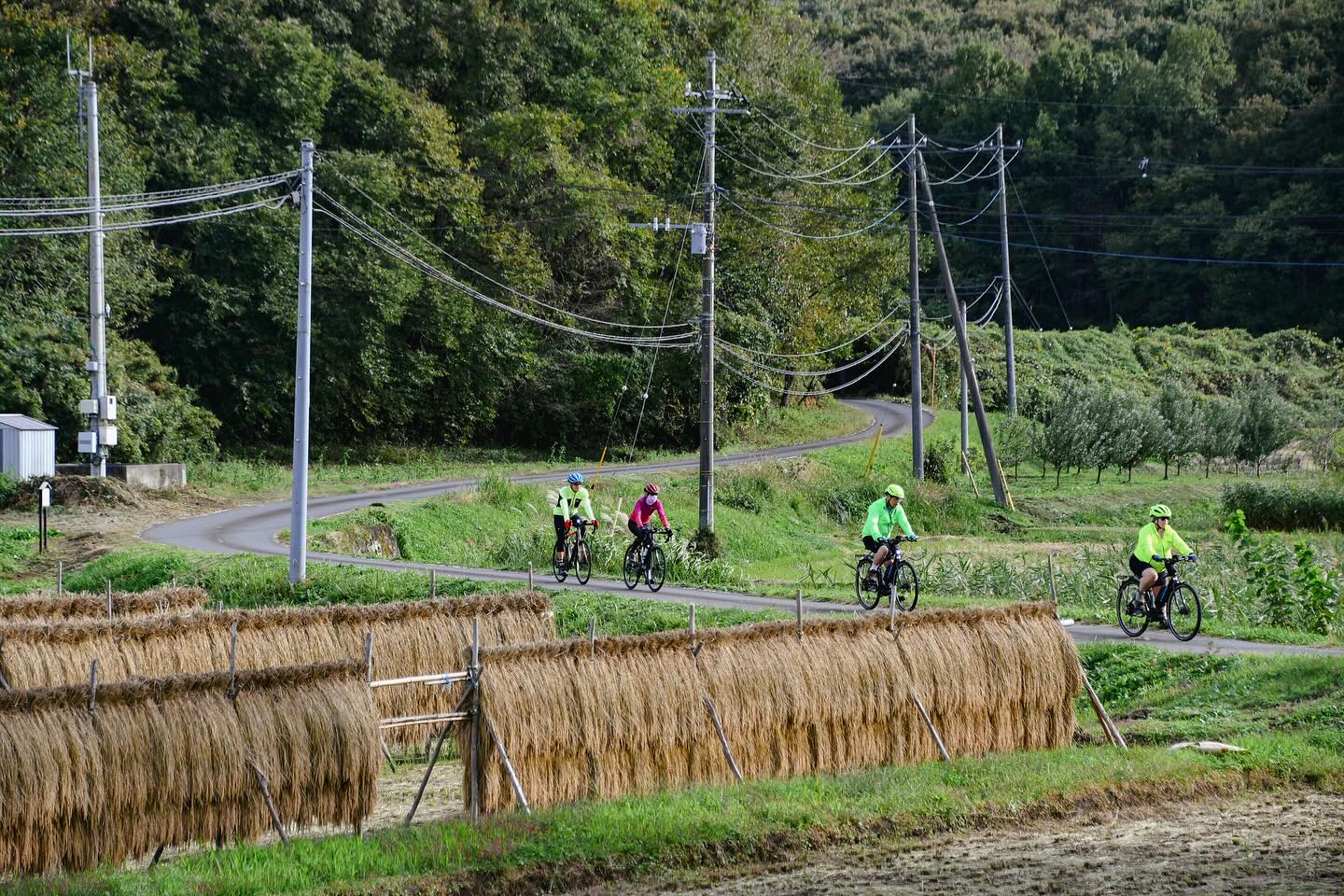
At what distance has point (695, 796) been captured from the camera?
1372cm

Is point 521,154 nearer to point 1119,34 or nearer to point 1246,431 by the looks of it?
point 1246,431

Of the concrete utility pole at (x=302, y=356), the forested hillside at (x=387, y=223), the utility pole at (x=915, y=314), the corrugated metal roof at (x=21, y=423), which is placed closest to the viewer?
the concrete utility pole at (x=302, y=356)

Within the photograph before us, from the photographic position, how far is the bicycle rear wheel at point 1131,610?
20859 millimetres

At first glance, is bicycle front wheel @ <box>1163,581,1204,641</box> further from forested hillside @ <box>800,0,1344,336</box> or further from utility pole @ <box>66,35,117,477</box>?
forested hillside @ <box>800,0,1344,336</box>

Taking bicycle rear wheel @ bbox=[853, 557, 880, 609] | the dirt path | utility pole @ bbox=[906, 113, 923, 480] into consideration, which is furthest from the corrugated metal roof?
the dirt path

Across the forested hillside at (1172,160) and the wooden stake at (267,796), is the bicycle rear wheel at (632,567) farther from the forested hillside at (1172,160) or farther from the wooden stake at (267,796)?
the forested hillside at (1172,160)

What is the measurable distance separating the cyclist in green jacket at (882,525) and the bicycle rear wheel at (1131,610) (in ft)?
9.99

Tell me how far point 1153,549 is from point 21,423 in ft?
84.6

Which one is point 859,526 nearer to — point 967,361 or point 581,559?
point 967,361

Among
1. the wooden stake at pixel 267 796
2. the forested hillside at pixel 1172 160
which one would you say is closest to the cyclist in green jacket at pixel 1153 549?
the wooden stake at pixel 267 796

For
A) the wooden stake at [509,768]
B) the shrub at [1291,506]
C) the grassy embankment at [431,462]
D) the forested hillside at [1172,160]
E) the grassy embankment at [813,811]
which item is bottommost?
the grassy embankment at [813,811]

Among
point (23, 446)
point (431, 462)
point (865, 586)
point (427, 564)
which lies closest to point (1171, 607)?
point (865, 586)

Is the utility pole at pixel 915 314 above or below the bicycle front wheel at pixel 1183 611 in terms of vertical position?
above

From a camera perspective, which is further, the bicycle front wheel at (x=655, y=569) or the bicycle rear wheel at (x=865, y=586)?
the bicycle front wheel at (x=655, y=569)
